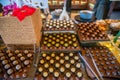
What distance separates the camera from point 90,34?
1100 millimetres

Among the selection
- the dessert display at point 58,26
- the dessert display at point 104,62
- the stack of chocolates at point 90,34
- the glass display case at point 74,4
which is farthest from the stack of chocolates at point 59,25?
the glass display case at point 74,4

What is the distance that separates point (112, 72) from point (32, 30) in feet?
2.26

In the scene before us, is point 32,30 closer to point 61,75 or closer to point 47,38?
point 47,38

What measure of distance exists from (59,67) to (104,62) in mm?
390

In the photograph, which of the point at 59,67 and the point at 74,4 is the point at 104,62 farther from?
the point at 74,4

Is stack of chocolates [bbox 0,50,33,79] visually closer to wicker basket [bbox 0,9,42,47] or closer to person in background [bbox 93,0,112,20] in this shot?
wicker basket [bbox 0,9,42,47]

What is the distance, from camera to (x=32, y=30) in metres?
0.83

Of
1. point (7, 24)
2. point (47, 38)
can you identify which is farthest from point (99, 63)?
point (7, 24)

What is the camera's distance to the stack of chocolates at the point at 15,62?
723 millimetres

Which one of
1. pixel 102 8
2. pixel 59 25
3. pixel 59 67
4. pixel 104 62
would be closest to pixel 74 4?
pixel 102 8

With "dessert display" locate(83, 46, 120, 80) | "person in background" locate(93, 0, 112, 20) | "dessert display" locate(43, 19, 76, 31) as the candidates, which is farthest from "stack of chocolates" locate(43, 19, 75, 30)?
"person in background" locate(93, 0, 112, 20)

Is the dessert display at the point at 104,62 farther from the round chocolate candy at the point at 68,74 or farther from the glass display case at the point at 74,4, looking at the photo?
the glass display case at the point at 74,4

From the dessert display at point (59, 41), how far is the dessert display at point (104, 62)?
0.46ft

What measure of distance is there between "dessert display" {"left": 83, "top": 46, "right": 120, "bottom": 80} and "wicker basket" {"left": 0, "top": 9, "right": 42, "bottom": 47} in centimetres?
51
